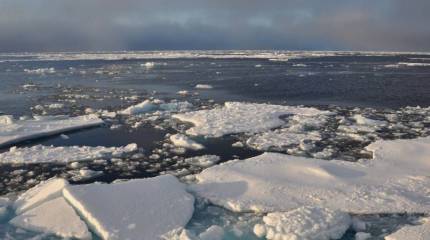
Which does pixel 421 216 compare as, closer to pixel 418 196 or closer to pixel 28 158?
pixel 418 196

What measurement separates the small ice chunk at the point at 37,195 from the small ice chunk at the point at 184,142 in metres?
3.99

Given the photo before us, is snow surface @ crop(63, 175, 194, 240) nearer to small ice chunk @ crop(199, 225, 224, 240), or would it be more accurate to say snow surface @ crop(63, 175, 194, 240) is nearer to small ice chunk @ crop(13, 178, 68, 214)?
small ice chunk @ crop(13, 178, 68, 214)

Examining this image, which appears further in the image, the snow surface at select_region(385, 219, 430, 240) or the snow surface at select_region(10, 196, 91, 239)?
the snow surface at select_region(10, 196, 91, 239)

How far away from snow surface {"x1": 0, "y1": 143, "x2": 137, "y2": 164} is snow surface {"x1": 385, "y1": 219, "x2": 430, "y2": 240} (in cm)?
642

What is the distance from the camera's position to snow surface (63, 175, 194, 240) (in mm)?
6719

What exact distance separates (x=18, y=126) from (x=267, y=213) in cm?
892

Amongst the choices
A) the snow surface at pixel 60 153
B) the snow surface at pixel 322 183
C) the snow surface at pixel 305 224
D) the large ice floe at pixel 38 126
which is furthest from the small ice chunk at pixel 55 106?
the snow surface at pixel 305 224

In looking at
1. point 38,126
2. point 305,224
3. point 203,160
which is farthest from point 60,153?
point 305,224

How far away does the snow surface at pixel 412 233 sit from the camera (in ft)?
20.6

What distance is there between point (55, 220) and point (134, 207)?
1.16m

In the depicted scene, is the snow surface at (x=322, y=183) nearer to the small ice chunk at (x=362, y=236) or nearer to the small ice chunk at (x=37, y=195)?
the small ice chunk at (x=362, y=236)

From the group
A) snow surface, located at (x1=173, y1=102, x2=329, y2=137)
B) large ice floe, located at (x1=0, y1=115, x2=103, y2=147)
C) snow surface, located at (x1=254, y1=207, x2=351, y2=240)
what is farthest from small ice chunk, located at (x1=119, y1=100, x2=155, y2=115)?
snow surface, located at (x1=254, y1=207, x2=351, y2=240)

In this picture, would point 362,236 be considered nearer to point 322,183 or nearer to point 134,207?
point 322,183

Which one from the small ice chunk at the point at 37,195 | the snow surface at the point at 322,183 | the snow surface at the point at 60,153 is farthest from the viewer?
the snow surface at the point at 60,153
